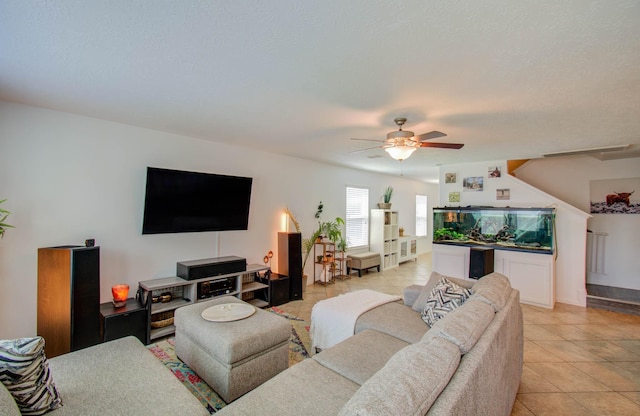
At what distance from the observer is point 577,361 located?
9.20 ft

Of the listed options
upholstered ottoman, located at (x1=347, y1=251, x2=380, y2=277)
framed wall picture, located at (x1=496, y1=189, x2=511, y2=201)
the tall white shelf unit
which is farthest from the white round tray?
framed wall picture, located at (x1=496, y1=189, x2=511, y2=201)

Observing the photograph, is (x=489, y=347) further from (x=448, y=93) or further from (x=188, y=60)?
(x=188, y=60)

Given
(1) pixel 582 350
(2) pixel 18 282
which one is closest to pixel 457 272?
(1) pixel 582 350

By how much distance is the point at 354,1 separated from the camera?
129 centimetres

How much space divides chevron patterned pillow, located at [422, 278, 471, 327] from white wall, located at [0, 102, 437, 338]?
289 centimetres

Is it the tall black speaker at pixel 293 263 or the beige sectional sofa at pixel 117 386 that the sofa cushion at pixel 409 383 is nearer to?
the beige sectional sofa at pixel 117 386

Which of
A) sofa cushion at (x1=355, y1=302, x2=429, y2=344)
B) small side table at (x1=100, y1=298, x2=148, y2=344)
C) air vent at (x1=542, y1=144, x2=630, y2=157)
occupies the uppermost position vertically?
air vent at (x1=542, y1=144, x2=630, y2=157)

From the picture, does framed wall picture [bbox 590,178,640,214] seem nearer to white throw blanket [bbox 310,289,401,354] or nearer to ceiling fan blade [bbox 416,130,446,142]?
ceiling fan blade [bbox 416,130,446,142]

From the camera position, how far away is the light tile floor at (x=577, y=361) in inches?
86.1

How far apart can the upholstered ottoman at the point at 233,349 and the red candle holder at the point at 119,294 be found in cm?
A: 93

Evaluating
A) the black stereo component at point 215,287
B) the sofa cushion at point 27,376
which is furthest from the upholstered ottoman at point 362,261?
the sofa cushion at point 27,376

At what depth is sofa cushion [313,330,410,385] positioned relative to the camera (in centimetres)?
172

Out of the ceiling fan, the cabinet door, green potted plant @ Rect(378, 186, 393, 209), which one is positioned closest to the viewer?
the ceiling fan

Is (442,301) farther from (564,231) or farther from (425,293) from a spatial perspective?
(564,231)
